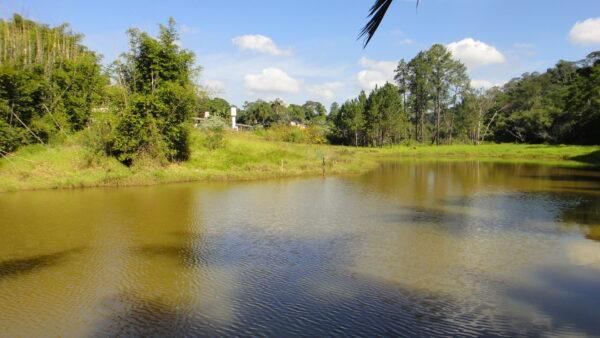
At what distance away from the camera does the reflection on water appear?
26.9ft

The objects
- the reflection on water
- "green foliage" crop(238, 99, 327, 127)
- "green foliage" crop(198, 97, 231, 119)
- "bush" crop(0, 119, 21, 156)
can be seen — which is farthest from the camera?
"green foliage" crop(238, 99, 327, 127)

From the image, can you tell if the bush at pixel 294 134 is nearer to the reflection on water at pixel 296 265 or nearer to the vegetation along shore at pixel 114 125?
the vegetation along shore at pixel 114 125

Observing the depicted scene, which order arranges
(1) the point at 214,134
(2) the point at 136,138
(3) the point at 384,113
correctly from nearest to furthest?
(2) the point at 136,138 → (1) the point at 214,134 → (3) the point at 384,113

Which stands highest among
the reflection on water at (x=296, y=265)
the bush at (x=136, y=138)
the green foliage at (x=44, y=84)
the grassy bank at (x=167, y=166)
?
the green foliage at (x=44, y=84)

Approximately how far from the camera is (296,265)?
1149 cm

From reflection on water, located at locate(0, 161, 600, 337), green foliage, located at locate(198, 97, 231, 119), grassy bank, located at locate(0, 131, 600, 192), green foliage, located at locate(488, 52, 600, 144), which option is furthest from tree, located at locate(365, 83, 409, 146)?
reflection on water, located at locate(0, 161, 600, 337)

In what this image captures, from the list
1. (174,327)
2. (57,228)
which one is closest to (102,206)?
(57,228)

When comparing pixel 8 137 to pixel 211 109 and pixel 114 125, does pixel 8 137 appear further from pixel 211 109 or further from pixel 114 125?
pixel 211 109

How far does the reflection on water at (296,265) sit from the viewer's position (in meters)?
8.20

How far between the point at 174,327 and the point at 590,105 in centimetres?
5493

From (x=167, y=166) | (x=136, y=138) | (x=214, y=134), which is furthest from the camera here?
(x=214, y=134)

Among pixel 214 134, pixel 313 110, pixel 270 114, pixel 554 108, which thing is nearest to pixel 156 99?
pixel 214 134

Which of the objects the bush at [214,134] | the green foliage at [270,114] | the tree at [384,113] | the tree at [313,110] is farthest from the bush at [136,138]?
the tree at [313,110]

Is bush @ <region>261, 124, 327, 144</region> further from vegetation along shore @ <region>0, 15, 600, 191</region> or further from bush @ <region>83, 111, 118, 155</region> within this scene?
bush @ <region>83, 111, 118, 155</region>
